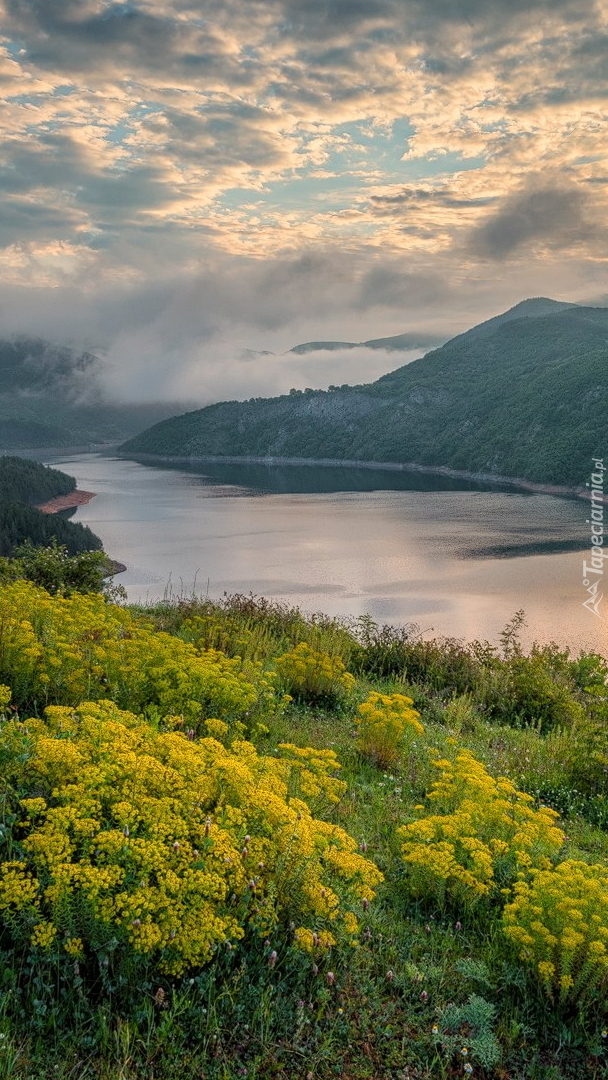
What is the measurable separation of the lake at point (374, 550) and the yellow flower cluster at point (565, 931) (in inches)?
930

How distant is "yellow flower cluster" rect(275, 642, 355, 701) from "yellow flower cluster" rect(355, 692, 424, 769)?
5.74 feet

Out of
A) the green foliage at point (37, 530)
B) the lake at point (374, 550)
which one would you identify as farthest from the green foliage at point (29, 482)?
the green foliage at point (37, 530)

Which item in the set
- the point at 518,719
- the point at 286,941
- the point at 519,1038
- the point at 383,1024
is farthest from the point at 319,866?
the point at 518,719

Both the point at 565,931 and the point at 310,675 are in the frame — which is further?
the point at 310,675

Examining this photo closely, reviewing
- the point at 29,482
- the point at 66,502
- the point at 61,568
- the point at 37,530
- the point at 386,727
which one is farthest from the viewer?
the point at 29,482

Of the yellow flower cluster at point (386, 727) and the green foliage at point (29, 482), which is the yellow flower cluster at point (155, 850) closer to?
the yellow flower cluster at point (386, 727)

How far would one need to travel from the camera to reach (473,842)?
430 centimetres

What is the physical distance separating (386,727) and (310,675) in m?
2.57

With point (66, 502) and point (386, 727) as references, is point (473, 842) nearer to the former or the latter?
point (386, 727)

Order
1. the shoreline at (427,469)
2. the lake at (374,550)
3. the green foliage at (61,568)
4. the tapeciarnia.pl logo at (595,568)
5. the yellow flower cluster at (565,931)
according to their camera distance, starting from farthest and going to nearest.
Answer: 1. the shoreline at (427,469)
2. the tapeciarnia.pl logo at (595,568)
3. the lake at (374,550)
4. the green foliage at (61,568)
5. the yellow flower cluster at (565,931)

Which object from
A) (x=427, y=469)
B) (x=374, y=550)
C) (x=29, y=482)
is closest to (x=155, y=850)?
(x=374, y=550)

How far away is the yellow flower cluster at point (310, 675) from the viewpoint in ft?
28.8

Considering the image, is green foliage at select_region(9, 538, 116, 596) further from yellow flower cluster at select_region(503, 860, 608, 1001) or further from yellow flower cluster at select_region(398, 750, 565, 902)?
yellow flower cluster at select_region(503, 860, 608, 1001)

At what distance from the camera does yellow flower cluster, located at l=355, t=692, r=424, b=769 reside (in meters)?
6.29
